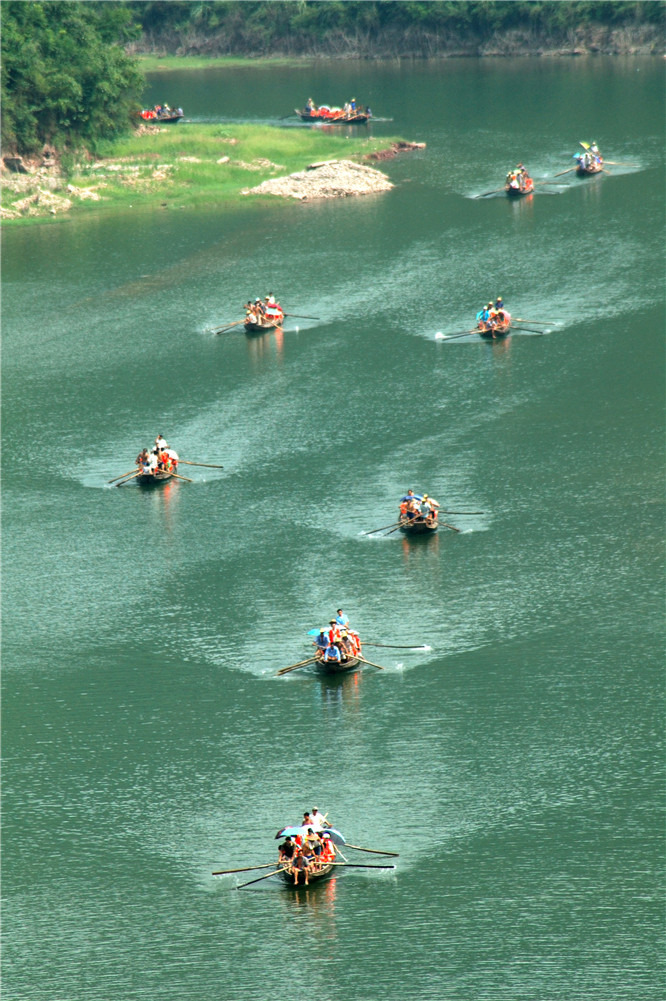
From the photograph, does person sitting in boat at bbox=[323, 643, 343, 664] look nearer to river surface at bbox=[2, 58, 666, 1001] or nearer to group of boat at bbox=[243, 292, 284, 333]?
river surface at bbox=[2, 58, 666, 1001]

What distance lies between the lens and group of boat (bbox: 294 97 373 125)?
498 feet

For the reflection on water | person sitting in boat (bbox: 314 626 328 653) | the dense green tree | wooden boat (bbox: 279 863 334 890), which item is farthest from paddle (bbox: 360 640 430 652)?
the dense green tree

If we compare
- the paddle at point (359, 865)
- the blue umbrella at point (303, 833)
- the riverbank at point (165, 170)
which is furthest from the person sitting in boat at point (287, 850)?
→ the riverbank at point (165, 170)

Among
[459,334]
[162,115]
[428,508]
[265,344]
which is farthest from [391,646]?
[162,115]

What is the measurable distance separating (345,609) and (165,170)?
3180 inches

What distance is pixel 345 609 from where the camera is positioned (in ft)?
191

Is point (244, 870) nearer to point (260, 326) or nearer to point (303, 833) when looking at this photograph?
point (303, 833)

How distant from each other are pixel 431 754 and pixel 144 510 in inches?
1017

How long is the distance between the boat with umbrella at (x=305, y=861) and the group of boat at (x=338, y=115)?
118620 millimetres

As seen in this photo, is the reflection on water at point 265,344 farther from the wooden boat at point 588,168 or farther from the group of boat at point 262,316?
the wooden boat at point 588,168

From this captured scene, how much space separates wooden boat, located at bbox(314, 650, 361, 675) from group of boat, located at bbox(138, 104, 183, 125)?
110 metres

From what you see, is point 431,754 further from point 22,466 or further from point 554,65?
point 554,65

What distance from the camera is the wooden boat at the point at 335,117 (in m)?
152

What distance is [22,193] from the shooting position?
4951 inches
